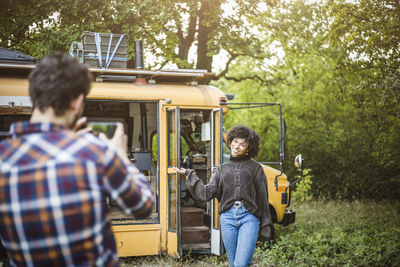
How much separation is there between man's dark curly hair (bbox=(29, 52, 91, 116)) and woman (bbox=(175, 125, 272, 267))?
8.54 ft

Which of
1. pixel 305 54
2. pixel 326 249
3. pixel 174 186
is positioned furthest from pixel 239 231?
pixel 305 54

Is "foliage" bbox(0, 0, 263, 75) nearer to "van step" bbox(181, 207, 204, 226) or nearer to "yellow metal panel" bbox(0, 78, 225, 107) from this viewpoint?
"yellow metal panel" bbox(0, 78, 225, 107)

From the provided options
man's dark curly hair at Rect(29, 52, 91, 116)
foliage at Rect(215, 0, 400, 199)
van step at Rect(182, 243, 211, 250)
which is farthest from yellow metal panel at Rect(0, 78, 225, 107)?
man's dark curly hair at Rect(29, 52, 91, 116)

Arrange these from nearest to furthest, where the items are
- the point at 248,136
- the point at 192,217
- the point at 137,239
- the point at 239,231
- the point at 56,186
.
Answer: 1. the point at 56,186
2. the point at 239,231
3. the point at 248,136
4. the point at 137,239
5. the point at 192,217

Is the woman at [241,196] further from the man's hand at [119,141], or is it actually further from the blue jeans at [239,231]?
the man's hand at [119,141]

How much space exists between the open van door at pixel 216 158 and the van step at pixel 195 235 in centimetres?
29

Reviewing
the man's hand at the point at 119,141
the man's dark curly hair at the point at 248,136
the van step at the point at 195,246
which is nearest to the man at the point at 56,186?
the man's hand at the point at 119,141

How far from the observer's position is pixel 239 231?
3889 millimetres

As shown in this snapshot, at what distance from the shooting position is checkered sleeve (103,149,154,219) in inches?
59.9

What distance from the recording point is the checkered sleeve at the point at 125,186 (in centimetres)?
152

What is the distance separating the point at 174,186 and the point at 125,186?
176 inches

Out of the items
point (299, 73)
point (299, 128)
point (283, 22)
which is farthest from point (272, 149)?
point (283, 22)

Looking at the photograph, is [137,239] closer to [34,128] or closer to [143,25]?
[34,128]

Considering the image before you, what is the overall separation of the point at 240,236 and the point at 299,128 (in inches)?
339
